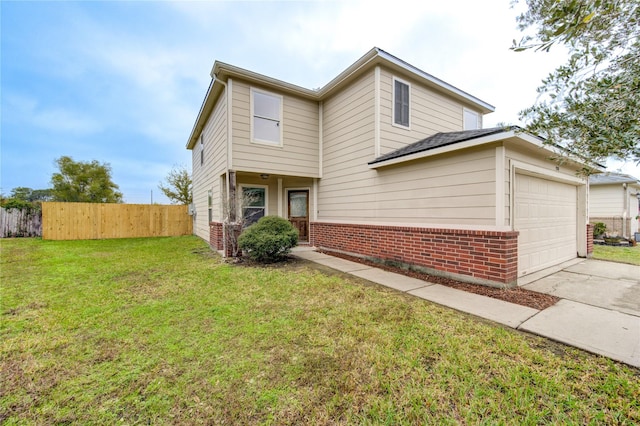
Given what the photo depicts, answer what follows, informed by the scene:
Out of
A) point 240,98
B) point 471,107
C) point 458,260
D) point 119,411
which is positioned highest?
point 471,107

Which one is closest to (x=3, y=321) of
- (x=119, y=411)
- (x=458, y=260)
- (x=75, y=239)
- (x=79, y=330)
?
(x=79, y=330)

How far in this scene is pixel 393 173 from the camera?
250 inches

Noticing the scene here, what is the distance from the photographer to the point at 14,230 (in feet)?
39.8

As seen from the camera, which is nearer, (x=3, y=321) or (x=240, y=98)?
(x=3, y=321)

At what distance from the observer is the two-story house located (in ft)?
15.1

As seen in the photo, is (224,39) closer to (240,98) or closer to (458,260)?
(240,98)

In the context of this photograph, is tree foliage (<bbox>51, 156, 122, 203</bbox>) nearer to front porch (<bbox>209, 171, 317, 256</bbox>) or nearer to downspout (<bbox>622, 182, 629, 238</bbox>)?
front porch (<bbox>209, 171, 317, 256</bbox>)

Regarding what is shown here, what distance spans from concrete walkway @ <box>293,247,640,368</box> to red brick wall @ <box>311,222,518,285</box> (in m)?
0.61

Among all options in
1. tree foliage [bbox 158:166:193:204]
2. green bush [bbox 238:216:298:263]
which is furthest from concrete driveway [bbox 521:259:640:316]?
tree foliage [bbox 158:166:193:204]

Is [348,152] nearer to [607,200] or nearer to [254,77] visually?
[254,77]

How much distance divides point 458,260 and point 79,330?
19.3 feet

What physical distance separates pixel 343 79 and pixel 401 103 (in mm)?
1860

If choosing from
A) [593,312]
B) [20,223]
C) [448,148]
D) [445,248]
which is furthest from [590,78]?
[20,223]

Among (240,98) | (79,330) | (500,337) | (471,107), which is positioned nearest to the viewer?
(500,337)
